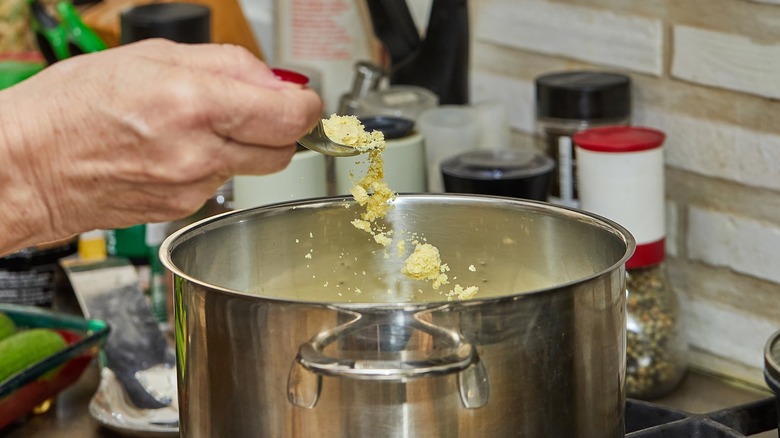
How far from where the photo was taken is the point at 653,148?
102cm

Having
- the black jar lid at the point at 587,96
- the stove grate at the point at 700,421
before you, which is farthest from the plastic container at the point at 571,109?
the stove grate at the point at 700,421

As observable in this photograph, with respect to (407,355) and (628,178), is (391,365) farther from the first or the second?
(628,178)

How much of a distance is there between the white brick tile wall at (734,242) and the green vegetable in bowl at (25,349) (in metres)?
0.60

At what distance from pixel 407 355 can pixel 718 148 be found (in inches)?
22.9

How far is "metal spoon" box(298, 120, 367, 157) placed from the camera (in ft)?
2.30

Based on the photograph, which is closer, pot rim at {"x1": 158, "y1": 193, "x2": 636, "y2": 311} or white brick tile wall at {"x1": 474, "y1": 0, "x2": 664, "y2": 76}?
pot rim at {"x1": 158, "y1": 193, "x2": 636, "y2": 311}

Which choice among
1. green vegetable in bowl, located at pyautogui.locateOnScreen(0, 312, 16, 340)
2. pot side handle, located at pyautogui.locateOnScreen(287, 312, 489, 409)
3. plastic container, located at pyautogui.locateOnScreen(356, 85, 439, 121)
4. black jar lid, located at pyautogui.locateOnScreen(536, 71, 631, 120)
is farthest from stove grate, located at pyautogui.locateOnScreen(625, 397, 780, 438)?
green vegetable in bowl, located at pyautogui.locateOnScreen(0, 312, 16, 340)

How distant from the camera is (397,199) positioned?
2.63ft

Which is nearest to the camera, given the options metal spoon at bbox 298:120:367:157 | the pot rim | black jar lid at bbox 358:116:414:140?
the pot rim

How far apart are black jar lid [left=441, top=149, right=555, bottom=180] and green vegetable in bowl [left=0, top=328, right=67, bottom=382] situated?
396mm

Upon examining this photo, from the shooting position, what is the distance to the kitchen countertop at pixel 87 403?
41.6 inches

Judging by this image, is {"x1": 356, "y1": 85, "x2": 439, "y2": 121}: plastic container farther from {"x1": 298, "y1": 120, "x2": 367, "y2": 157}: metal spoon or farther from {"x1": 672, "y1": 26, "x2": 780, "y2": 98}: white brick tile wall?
{"x1": 298, "y1": 120, "x2": 367, "y2": 157}: metal spoon

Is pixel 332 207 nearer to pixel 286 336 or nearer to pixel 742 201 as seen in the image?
pixel 286 336

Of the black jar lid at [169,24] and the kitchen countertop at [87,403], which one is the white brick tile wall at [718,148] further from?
the black jar lid at [169,24]
